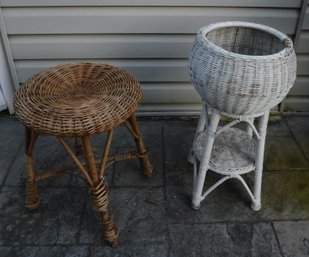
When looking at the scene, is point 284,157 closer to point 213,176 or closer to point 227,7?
point 213,176

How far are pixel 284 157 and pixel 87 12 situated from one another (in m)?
1.58

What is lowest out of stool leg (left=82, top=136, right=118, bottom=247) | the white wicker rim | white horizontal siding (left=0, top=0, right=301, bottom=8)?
stool leg (left=82, top=136, right=118, bottom=247)

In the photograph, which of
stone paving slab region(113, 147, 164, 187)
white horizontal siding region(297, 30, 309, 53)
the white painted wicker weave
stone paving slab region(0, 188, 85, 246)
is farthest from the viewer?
white horizontal siding region(297, 30, 309, 53)

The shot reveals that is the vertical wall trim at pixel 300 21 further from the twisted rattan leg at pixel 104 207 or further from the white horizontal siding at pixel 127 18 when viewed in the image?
the twisted rattan leg at pixel 104 207

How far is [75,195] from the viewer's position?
1927 mm

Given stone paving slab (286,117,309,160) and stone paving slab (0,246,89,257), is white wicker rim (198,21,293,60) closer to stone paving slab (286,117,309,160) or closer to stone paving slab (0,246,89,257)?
stone paving slab (286,117,309,160)

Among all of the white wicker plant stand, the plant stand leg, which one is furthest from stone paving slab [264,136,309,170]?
the plant stand leg

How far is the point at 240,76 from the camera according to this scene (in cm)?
133

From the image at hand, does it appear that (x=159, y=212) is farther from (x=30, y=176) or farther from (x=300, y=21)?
(x=300, y=21)

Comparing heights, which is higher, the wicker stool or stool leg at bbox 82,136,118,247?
the wicker stool

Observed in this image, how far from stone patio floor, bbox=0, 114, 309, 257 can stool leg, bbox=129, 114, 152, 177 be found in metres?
0.06

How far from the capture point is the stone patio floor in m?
1.65

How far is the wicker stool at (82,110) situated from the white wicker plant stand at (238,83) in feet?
1.19

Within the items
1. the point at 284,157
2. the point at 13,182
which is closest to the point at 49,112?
the point at 13,182
